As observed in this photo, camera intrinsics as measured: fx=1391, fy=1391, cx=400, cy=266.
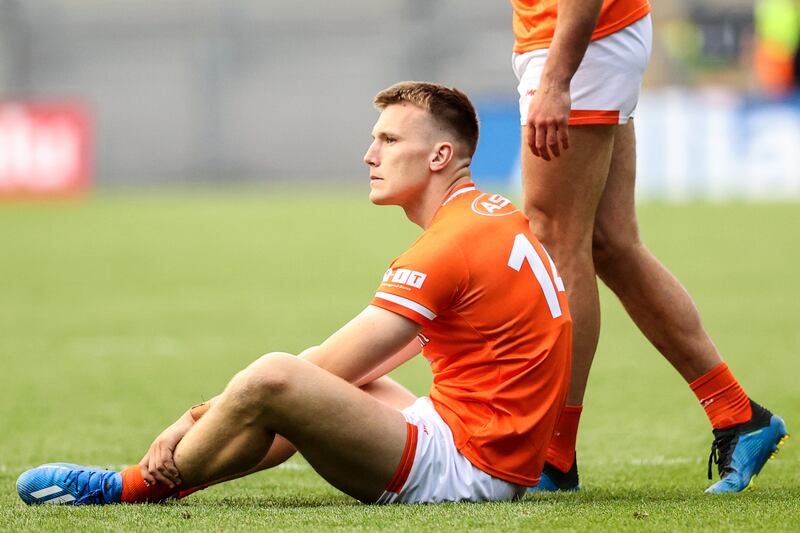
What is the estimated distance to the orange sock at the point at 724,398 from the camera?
427cm

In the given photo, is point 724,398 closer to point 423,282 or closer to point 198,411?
point 423,282

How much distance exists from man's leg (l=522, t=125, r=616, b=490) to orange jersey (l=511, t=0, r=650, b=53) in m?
0.30

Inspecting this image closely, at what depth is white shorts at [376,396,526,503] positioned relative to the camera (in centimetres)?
369

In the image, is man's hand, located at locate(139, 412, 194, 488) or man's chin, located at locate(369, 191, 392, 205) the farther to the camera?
man's chin, located at locate(369, 191, 392, 205)

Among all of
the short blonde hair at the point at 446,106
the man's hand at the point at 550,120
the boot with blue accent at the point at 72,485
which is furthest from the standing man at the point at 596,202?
the boot with blue accent at the point at 72,485

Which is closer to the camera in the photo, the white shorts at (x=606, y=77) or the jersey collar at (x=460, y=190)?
the jersey collar at (x=460, y=190)

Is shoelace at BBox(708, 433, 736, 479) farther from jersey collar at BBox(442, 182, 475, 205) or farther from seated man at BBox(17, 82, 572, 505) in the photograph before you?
jersey collar at BBox(442, 182, 475, 205)

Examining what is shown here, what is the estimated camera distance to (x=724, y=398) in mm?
4289

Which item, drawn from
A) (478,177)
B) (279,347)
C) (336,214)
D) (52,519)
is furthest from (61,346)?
(478,177)

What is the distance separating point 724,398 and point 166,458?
1.73 m

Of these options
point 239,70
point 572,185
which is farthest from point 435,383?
point 239,70

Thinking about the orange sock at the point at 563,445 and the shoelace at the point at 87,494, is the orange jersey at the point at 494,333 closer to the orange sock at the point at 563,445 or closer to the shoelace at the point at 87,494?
the orange sock at the point at 563,445

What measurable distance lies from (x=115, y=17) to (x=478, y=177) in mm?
11451

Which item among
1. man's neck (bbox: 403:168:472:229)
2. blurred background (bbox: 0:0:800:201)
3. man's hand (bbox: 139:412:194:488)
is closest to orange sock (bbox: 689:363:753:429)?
man's neck (bbox: 403:168:472:229)
